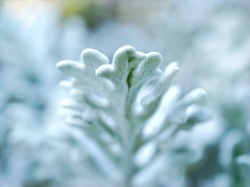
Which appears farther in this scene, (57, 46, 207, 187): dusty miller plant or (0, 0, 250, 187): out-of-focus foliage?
(0, 0, 250, 187): out-of-focus foliage

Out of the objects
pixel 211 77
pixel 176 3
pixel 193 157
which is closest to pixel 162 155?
pixel 193 157

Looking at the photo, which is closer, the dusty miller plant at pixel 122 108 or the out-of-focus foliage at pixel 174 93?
the dusty miller plant at pixel 122 108

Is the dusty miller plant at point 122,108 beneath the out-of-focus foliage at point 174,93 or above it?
beneath

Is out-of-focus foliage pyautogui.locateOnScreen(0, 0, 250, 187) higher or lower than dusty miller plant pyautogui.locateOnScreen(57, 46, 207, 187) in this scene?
higher

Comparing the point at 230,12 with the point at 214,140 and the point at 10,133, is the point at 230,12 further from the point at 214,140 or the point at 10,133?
the point at 10,133
